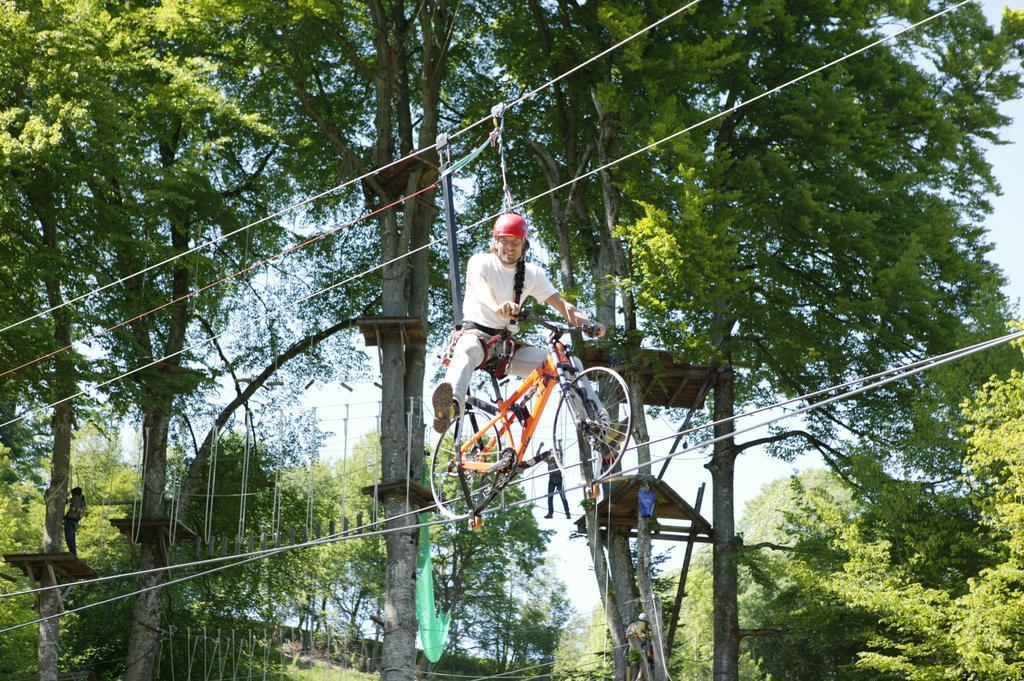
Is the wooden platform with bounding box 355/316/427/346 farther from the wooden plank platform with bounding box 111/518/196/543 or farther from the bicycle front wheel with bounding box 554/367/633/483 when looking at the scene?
the bicycle front wheel with bounding box 554/367/633/483

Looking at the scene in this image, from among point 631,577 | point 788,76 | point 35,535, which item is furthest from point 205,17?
point 35,535

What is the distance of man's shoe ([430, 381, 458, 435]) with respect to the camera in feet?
29.3

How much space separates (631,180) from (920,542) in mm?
6115

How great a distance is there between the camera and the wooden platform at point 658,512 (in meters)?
18.7

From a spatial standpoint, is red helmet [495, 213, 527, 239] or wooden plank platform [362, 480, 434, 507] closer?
red helmet [495, 213, 527, 239]

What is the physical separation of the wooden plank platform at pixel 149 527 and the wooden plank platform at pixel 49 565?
1373mm

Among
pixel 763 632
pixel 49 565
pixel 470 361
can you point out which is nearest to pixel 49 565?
pixel 49 565

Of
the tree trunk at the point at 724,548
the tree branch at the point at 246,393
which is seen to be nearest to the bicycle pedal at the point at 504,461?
the tree trunk at the point at 724,548

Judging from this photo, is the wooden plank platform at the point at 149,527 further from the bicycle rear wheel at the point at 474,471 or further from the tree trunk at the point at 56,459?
the bicycle rear wheel at the point at 474,471

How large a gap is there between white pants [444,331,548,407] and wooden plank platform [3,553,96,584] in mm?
11697

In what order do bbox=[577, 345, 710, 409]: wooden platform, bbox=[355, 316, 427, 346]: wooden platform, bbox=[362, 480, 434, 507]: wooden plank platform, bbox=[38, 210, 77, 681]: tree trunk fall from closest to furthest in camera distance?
1. bbox=[577, 345, 710, 409]: wooden platform
2. bbox=[362, 480, 434, 507]: wooden plank platform
3. bbox=[38, 210, 77, 681]: tree trunk
4. bbox=[355, 316, 427, 346]: wooden platform

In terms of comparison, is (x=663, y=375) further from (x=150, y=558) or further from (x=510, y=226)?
(x=510, y=226)

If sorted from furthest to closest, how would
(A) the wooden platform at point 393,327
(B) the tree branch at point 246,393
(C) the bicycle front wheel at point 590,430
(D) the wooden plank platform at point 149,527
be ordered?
(B) the tree branch at point 246,393 < (D) the wooden plank platform at point 149,527 < (A) the wooden platform at point 393,327 < (C) the bicycle front wheel at point 590,430

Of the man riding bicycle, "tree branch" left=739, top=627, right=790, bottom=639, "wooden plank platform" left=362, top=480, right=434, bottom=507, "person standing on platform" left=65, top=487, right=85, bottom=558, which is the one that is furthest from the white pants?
"person standing on platform" left=65, top=487, right=85, bottom=558
